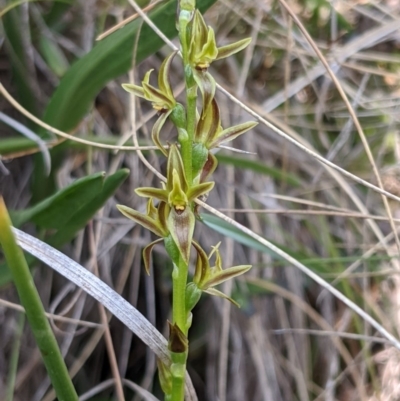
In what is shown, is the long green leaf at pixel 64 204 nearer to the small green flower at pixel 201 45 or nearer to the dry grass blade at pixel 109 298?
the dry grass blade at pixel 109 298

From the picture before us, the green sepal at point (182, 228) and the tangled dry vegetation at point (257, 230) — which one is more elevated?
the green sepal at point (182, 228)

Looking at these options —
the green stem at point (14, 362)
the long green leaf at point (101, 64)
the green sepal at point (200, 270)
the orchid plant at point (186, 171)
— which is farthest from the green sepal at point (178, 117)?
the green stem at point (14, 362)

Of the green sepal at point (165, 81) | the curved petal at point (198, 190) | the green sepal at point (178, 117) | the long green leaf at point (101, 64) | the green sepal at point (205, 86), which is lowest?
the curved petal at point (198, 190)

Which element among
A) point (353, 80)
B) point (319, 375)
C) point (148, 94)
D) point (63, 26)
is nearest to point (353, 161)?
point (353, 80)

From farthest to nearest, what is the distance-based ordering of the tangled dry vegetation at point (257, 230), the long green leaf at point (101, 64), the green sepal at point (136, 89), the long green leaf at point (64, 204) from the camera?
the tangled dry vegetation at point (257, 230)
the long green leaf at point (101, 64)
the long green leaf at point (64, 204)
the green sepal at point (136, 89)

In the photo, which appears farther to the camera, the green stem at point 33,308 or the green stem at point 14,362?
the green stem at point 14,362

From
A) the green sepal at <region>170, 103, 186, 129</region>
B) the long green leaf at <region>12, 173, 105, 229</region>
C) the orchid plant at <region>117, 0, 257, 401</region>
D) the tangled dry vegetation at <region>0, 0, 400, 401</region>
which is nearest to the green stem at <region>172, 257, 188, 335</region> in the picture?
the orchid plant at <region>117, 0, 257, 401</region>

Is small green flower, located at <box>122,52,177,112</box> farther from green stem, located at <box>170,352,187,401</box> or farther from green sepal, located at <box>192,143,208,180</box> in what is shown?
green stem, located at <box>170,352,187,401</box>

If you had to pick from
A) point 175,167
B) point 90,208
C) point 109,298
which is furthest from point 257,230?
point 175,167
